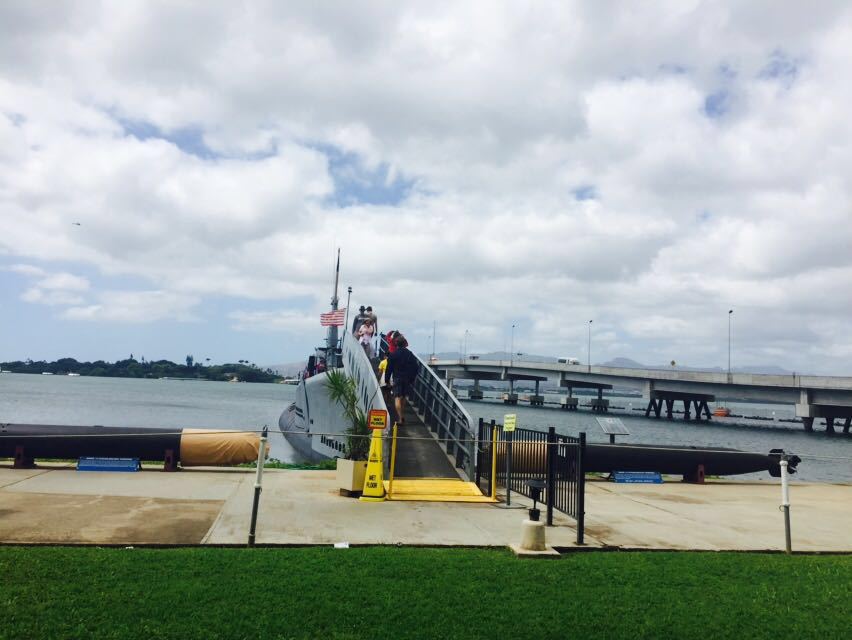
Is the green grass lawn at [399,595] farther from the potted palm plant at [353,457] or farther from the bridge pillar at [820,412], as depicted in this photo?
the bridge pillar at [820,412]

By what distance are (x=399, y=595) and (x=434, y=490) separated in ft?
19.8

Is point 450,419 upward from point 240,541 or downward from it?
upward

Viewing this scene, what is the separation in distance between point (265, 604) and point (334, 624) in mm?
689

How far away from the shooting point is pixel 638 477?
1617 centimetres

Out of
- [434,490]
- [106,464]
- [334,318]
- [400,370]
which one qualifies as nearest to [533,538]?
[434,490]

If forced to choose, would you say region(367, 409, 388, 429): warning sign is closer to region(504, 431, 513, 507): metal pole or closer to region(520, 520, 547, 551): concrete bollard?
region(504, 431, 513, 507): metal pole

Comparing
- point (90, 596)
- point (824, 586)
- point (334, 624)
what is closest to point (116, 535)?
point (90, 596)

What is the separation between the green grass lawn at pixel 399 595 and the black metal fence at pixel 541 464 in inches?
73.5

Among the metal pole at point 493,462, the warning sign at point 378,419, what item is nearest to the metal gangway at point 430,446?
the metal pole at point 493,462

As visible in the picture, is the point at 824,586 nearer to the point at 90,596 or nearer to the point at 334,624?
the point at 334,624

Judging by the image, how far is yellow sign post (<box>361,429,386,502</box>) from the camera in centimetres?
1086

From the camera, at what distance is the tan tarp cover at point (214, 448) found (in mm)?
13922

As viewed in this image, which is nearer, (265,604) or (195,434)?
(265,604)

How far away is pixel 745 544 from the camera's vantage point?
870 centimetres
